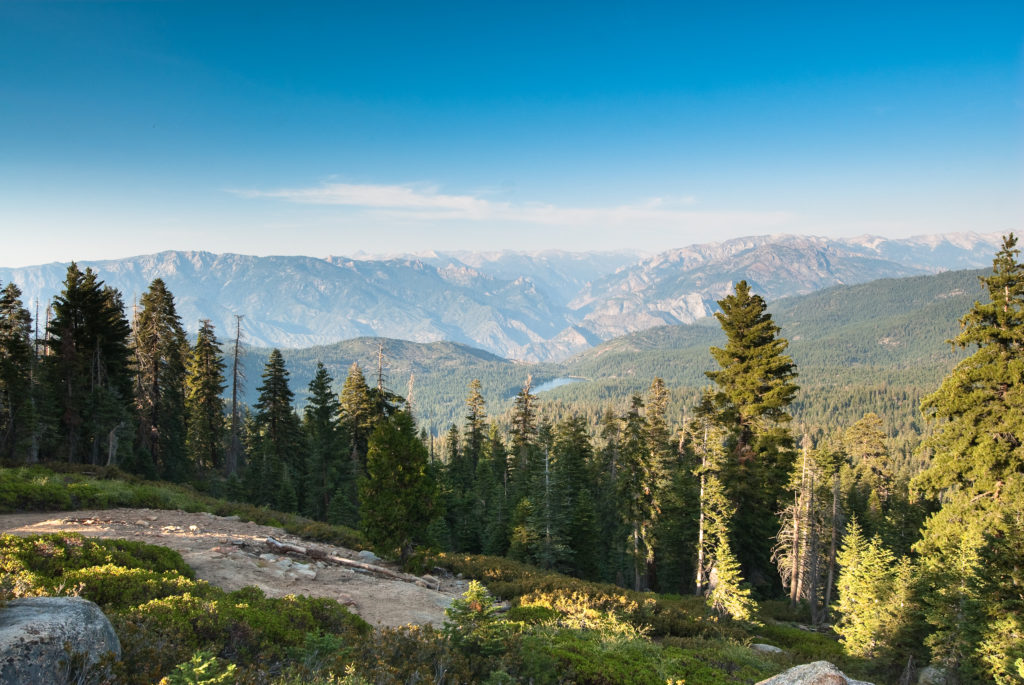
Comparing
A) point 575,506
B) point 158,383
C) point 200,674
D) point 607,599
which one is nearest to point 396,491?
point 607,599

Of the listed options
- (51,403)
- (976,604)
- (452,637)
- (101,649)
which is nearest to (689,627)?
(976,604)

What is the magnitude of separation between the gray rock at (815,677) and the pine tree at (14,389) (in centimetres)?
3636

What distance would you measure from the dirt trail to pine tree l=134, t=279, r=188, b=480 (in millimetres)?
20105

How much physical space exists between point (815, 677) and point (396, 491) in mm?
15230

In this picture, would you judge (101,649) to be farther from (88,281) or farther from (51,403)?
(88,281)

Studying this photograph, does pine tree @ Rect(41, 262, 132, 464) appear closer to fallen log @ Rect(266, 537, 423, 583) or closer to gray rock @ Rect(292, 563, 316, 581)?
fallen log @ Rect(266, 537, 423, 583)

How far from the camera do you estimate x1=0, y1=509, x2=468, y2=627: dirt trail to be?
524 inches

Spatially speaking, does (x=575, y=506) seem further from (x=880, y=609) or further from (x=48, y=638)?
(x=48, y=638)

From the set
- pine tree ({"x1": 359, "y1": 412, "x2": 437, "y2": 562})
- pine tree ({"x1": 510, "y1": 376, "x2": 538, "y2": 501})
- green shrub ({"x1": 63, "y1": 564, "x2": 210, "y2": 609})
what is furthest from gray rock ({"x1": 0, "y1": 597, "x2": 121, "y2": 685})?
pine tree ({"x1": 510, "y1": 376, "x2": 538, "y2": 501})

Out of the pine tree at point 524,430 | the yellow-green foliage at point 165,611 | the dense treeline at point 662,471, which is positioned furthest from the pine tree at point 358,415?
the yellow-green foliage at point 165,611

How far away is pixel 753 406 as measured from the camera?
27.0m

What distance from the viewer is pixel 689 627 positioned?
55.2 feet

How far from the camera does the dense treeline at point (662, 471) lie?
1675 cm

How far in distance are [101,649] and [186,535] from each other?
1231 centimetres
